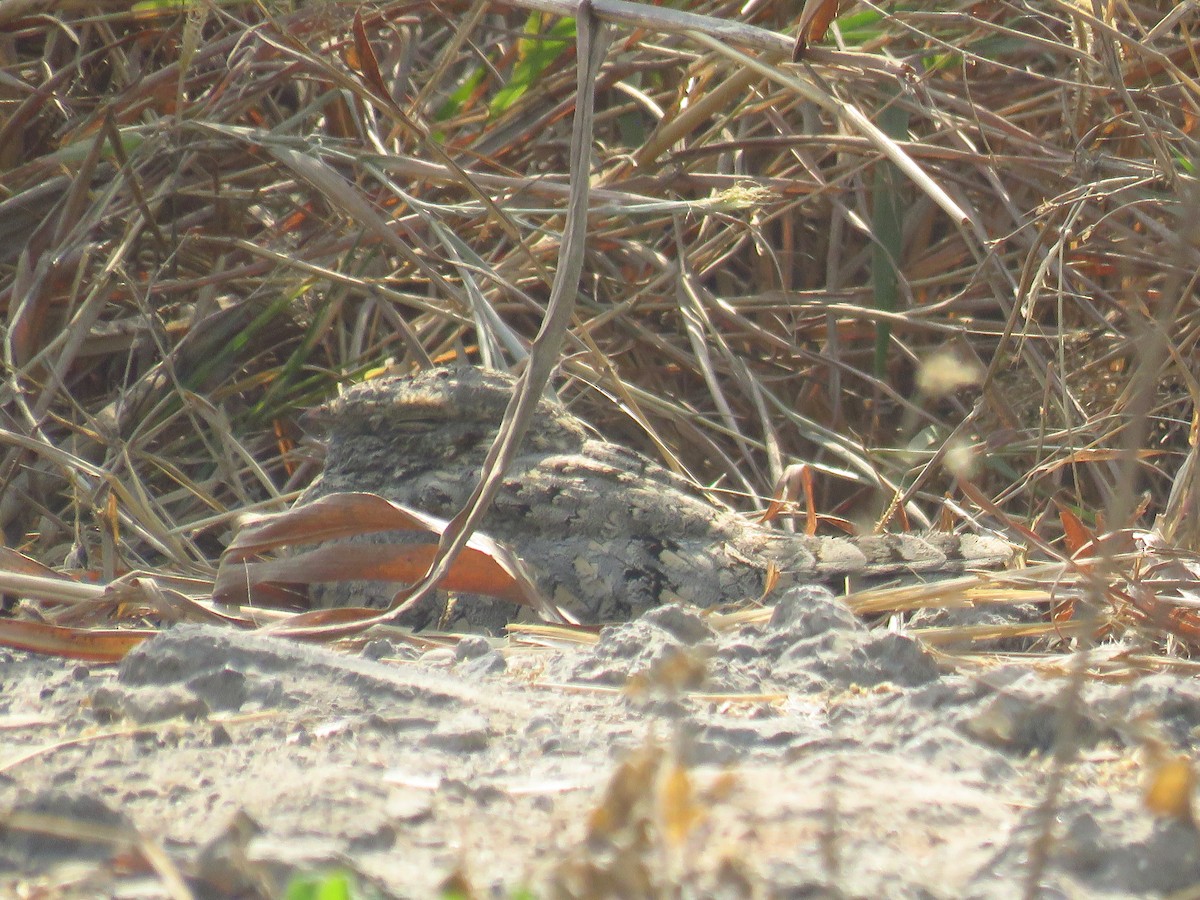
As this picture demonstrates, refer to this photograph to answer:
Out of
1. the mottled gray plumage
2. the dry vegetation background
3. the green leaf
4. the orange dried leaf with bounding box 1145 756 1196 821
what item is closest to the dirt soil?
the orange dried leaf with bounding box 1145 756 1196 821

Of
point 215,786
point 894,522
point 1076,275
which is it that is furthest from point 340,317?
point 215,786

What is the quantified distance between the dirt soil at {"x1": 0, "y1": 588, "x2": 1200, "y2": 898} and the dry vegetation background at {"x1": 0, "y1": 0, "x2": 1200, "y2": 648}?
1.45m

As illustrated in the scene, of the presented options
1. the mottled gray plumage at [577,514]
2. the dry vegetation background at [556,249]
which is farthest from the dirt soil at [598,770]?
the dry vegetation background at [556,249]

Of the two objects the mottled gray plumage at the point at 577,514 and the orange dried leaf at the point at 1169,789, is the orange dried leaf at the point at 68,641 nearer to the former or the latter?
the mottled gray plumage at the point at 577,514

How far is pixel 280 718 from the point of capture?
1312 mm

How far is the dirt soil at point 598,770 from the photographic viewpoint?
2.98 feet

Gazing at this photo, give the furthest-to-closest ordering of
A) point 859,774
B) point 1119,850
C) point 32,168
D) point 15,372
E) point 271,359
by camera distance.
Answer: point 271,359
point 32,168
point 15,372
point 859,774
point 1119,850

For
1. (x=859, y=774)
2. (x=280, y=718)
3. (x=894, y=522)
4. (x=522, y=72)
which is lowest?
(x=894, y=522)

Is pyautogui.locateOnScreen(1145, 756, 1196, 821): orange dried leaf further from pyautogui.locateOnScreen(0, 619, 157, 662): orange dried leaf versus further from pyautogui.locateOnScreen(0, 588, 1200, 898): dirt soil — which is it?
pyautogui.locateOnScreen(0, 619, 157, 662): orange dried leaf

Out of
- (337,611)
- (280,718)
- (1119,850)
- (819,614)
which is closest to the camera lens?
(1119,850)

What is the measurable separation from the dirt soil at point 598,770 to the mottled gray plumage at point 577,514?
0.61m

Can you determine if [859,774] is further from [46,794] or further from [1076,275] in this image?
[1076,275]

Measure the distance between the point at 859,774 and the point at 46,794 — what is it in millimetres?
647

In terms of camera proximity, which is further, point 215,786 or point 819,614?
point 819,614
